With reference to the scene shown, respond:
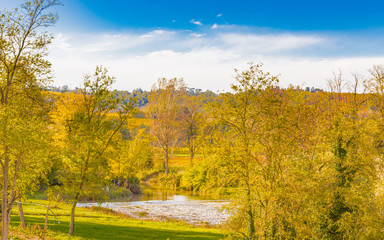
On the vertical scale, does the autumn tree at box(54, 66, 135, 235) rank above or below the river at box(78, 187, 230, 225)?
above

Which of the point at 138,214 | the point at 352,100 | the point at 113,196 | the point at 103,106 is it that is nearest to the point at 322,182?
the point at 352,100

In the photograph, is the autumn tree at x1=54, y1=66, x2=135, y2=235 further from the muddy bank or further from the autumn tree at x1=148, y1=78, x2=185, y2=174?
the autumn tree at x1=148, y1=78, x2=185, y2=174

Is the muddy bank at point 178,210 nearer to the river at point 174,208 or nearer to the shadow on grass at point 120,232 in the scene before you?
the river at point 174,208

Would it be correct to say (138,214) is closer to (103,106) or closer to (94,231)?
(94,231)

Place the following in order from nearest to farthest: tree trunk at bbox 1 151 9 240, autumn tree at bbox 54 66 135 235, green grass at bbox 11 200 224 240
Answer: tree trunk at bbox 1 151 9 240 < autumn tree at bbox 54 66 135 235 < green grass at bbox 11 200 224 240

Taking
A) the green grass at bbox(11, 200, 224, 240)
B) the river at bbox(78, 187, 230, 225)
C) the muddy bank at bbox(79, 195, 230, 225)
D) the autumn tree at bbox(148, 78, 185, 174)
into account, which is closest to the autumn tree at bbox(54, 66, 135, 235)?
the green grass at bbox(11, 200, 224, 240)

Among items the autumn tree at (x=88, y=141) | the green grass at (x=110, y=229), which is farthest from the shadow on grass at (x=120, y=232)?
the autumn tree at (x=88, y=141)

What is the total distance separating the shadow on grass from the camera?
21.2 metres

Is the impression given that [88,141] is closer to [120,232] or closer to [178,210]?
[120,232]

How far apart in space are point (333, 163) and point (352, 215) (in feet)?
10.8

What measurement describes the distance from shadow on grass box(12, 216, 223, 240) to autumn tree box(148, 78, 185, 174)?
33621 mm

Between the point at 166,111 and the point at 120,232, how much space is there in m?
38.9

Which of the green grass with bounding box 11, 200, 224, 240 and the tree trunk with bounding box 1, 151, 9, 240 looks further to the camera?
the green grass with bounding box 11, 200, 224, 240

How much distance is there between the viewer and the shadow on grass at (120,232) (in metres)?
21.2
